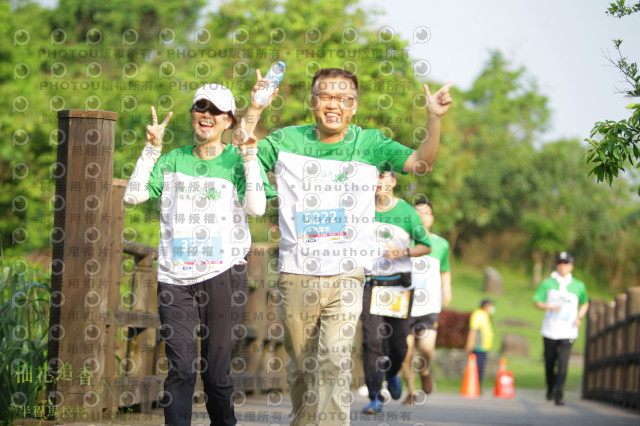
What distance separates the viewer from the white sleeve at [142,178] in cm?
546

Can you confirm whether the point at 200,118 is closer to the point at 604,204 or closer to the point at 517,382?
the point at 517,382

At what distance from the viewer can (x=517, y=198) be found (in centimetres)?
4941

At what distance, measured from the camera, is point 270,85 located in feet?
17.8

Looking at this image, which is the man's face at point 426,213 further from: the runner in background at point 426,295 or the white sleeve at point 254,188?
the white sleeve at point 254,188

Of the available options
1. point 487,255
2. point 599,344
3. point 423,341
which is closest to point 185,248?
point 423,341

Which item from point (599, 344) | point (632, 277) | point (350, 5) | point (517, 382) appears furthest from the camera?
point (632, 277)

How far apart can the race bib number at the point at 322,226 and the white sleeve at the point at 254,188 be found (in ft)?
0.88

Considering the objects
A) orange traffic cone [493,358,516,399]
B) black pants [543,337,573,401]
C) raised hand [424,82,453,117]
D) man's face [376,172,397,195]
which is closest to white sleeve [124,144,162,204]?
raised hand [424,82,453,117]

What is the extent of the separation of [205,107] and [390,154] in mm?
1074

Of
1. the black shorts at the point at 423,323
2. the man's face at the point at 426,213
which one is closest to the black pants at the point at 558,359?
the black shorts at the point at 423,323

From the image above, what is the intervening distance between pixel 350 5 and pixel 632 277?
90.6 feet

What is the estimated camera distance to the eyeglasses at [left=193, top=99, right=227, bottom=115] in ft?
18.2

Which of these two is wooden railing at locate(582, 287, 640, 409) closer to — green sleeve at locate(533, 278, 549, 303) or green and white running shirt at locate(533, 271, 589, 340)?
green and white running shirt at locate(533, 271, 589, 340)

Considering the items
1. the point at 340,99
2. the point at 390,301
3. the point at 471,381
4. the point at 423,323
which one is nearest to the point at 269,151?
the point at 340,99
